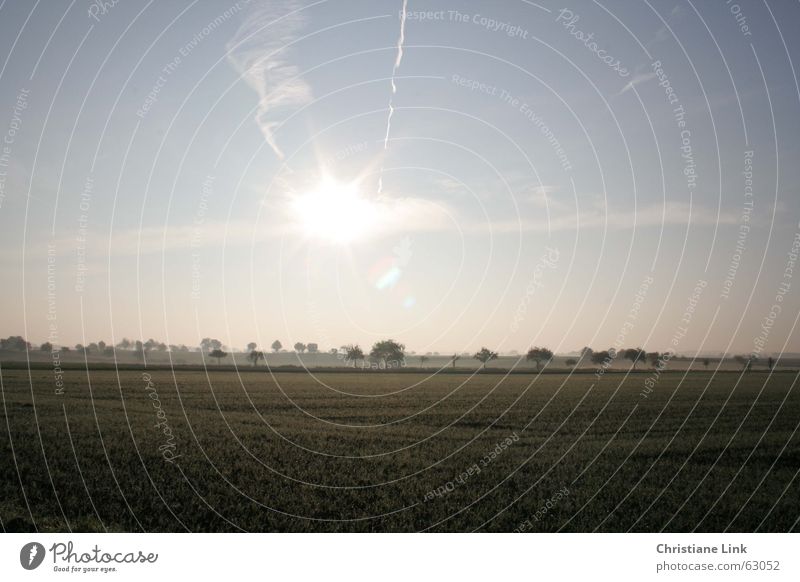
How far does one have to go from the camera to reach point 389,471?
2027 cm

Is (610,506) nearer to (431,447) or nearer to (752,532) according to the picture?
(752,532)

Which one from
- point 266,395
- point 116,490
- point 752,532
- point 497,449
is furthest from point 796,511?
point 266,395

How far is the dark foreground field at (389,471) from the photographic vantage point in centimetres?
1530

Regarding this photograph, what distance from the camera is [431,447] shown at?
85.5 feet

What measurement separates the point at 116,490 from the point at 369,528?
7390mm
